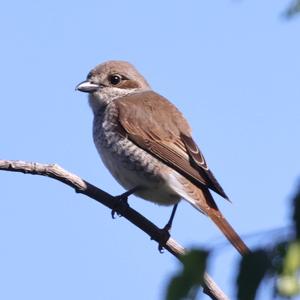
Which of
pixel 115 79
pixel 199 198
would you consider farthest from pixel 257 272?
pixel 115 79

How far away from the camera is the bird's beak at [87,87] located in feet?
20.2

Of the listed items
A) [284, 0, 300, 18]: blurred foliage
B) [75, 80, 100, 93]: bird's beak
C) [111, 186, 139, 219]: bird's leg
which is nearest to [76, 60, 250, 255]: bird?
[75, 80, 100, 93]: bird's beak

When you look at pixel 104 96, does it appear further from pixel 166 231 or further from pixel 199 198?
pixel 166 231

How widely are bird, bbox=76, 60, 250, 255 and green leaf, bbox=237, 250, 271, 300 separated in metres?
3.25

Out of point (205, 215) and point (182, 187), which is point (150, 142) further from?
point (205, 215)

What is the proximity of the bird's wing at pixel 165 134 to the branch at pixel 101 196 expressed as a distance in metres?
0.75

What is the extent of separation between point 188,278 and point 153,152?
4.09 meters

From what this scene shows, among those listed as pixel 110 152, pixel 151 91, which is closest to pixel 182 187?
pixel 110 152

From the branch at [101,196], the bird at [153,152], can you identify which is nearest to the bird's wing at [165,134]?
the bird at [153,152]

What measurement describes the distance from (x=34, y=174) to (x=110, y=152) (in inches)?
63.7

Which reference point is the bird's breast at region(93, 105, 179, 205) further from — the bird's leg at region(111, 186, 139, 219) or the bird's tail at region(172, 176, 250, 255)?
the bird's leg at region(111, 186, 139, 219)

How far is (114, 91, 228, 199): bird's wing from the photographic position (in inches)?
200

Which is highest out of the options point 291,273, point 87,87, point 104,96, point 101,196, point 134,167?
point 291,273

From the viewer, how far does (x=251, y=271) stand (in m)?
1.16
